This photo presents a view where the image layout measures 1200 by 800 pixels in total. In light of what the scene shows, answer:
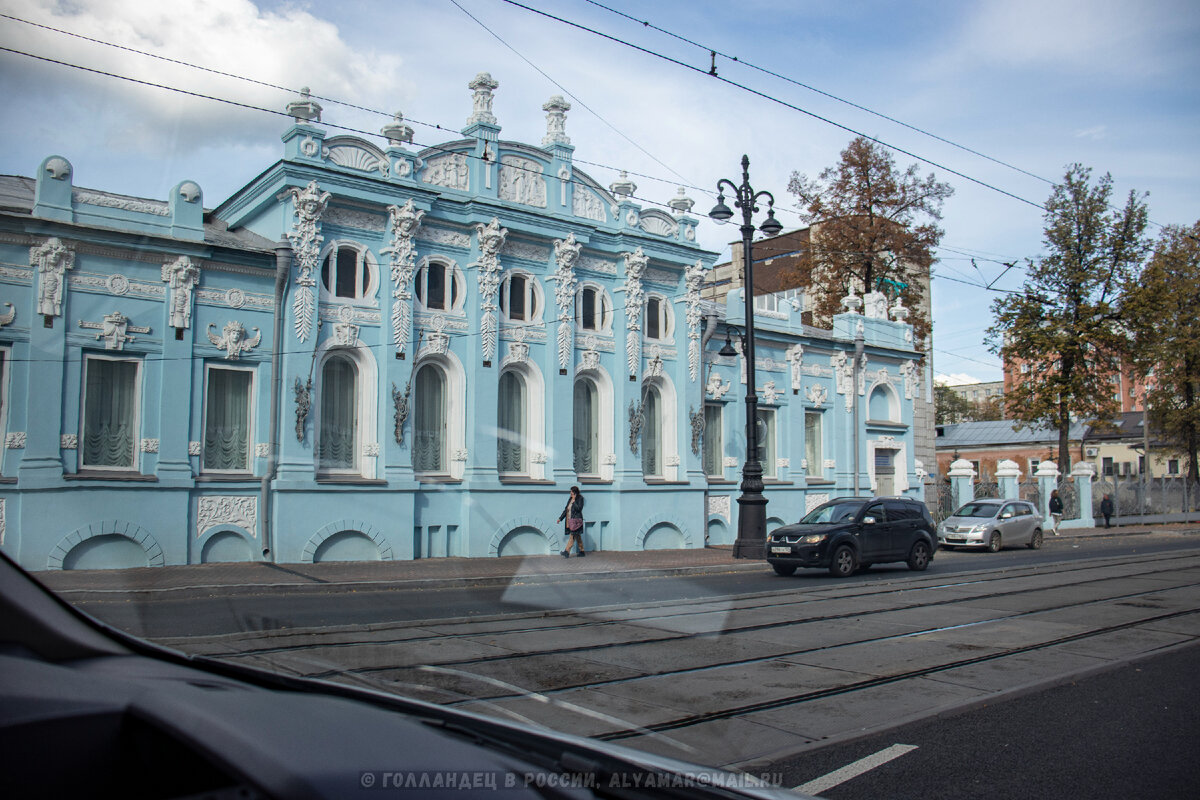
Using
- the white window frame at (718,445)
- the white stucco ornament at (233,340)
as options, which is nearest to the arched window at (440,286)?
the white stucco ornament at (233,340)

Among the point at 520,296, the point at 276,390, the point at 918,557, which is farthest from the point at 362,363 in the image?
the point at 918,557

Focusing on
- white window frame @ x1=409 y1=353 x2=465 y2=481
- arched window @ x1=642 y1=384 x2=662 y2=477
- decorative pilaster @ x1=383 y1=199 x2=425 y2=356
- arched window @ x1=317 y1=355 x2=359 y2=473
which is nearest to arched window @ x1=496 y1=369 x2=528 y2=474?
white window frame @ x1=409 y1=353 x2=465 y2=481

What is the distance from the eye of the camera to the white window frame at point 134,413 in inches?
659

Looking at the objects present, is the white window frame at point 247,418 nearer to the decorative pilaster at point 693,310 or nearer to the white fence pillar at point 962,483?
the decorative pilaster at point 693,310

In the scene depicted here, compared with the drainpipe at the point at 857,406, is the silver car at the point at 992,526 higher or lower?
lower

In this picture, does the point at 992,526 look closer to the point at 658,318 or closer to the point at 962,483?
the point at 962,483

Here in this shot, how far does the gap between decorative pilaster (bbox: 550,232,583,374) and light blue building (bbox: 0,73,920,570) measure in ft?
0.19

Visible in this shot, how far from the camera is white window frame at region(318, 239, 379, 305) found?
63.6 ft

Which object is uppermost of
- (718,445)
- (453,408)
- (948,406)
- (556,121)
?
(556,121)

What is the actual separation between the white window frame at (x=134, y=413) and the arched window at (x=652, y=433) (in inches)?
486

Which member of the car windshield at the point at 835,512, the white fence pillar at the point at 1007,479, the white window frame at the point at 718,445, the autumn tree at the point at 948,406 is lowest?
the car windshield at the point at 835,512

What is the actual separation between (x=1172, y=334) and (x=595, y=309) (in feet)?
106

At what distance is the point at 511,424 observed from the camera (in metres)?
22.5

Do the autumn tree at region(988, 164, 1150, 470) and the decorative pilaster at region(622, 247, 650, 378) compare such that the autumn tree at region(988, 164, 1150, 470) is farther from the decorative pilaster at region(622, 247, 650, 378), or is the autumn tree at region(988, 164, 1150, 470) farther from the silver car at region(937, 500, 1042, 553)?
the decorative pilaster at region(622, 247, 650, 378)
